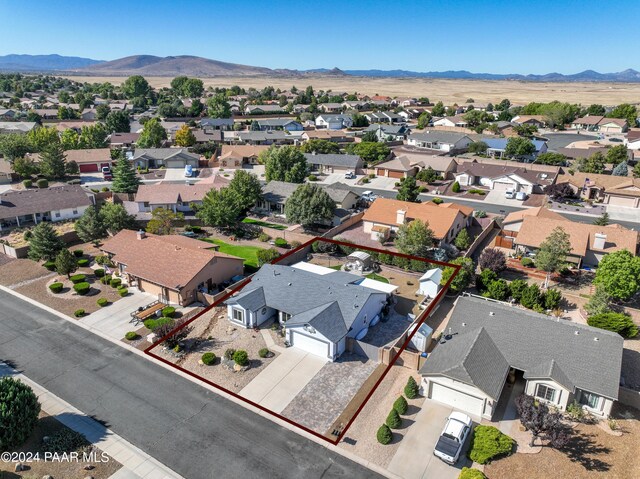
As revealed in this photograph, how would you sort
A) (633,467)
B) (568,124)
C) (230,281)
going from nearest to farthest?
(633,467) < (230,281) < (568,124)

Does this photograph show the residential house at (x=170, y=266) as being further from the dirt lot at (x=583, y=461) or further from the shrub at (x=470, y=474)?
the dirt lot at (x=583, y=461)

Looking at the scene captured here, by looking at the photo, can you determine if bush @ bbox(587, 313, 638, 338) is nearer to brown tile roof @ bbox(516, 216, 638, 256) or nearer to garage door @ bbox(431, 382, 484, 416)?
brown tile roof @ bbox(516, 216, 638, 256)

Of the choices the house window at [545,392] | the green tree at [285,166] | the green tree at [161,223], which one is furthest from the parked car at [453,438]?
the green tree at [285,166]

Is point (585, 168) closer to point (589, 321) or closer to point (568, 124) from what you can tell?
point (589, 321)

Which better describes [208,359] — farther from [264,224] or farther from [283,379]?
Result: [264,224]

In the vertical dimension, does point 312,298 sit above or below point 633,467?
above

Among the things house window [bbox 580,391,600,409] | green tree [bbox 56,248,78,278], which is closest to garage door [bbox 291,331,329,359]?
house window [bbox 580,391,600,409]

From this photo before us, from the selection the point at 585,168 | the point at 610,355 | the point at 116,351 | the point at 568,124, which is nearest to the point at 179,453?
the point at 116,351

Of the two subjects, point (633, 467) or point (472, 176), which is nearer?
point (633, 467)
